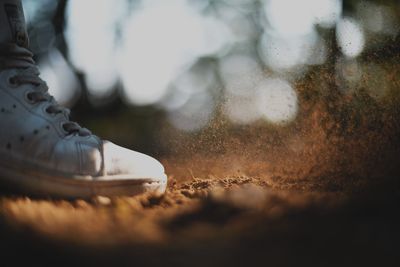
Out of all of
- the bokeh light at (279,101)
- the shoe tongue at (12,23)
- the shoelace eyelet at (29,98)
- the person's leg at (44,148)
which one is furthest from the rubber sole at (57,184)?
the bokeh light at (279,101)

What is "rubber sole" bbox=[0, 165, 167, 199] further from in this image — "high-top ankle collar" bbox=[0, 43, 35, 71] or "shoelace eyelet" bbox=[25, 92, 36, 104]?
"high-top ankle collar" bbox=[0, 43, 35, 71]

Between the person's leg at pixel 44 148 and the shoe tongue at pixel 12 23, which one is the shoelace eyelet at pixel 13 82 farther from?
the shoe tongue at pixel 12 23

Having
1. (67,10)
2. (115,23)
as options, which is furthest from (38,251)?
(115,23)

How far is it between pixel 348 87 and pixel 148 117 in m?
12.8

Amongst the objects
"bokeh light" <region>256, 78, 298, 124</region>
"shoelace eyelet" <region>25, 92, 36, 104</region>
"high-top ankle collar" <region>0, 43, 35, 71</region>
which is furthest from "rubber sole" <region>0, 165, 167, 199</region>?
"bokeh light" <region>256, 78, 298, 124</region>

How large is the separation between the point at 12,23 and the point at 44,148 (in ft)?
1.88

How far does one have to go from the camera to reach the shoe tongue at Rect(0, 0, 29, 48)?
5.10 ft

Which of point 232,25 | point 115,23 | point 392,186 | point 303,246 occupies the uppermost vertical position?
point 232,25

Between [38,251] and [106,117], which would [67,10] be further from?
[38,251]

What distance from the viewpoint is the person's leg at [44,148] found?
1425mm

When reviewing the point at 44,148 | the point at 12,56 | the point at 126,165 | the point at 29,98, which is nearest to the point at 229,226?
the point at 126,165

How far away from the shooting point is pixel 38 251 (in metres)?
0.76

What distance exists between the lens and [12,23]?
5.17 ft

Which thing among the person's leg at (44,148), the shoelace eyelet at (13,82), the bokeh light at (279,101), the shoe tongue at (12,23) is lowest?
the person's leg at (44,148)
